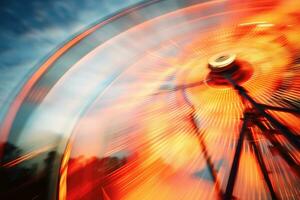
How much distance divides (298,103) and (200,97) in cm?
54

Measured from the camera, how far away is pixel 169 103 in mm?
1617

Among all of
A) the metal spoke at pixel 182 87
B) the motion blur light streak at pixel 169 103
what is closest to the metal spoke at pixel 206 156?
the motion blur light streak at pixel 169 103

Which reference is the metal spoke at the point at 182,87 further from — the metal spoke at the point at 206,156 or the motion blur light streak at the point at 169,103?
the metal spoke at the point at 206,156

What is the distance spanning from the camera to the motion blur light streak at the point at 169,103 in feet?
4.12

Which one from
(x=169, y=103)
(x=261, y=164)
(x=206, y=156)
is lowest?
(x=261, y=164)

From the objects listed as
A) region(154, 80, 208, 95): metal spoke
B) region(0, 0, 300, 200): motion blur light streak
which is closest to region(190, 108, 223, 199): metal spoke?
region(0, 0, 300, 200): motion blur light streak

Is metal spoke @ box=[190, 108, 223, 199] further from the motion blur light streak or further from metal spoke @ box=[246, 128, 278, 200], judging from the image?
metal spoke @ box=[246, 128, 278, 200]

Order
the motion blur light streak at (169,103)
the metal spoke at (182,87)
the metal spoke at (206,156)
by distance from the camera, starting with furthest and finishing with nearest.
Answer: the metal spoke at (182,87) < the metal spoke at (206,156) < the motion blur light streak at (169,103)

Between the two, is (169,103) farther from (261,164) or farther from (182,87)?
(261,164)

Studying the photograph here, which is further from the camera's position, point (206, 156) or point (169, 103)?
point (169, 103)

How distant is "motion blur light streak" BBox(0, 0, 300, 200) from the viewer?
49.4 inches

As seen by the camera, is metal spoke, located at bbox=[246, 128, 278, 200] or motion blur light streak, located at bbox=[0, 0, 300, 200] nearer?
motion blur light streak, located at bbox=[0, 0, 300, 200]

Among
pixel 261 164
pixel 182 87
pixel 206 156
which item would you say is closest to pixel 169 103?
pixel 182 87

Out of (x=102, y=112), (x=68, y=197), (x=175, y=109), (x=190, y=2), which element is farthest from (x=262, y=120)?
(x=68, y=197)
